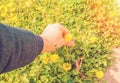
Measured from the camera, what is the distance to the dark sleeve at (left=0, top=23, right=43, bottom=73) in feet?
3.87

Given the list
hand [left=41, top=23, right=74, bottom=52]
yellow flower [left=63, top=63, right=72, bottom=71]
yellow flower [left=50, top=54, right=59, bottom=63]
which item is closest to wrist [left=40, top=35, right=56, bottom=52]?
hand [left=41, top=23, right=74, bottom=52]

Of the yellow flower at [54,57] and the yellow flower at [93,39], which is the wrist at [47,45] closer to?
the yellow flower at [54,57]

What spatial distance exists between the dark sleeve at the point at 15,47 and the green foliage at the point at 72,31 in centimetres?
89

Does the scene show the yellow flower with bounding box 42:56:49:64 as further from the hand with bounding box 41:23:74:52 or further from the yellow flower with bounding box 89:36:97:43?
the yellow flower with bounding box 89:36:97:43

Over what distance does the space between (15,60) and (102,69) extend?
1455mm

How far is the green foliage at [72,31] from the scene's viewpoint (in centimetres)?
239

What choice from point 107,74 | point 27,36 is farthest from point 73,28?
point 27,36

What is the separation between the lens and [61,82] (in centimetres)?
240

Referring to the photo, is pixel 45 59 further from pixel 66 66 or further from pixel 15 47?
pixel 15 47

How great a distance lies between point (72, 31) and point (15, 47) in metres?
1.54

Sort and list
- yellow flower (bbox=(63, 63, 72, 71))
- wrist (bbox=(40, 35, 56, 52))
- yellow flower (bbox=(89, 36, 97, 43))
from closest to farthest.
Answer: wrist (bbox=(40, 35, 56, 52))
yellow flower (bbox=(63, 63, 72, 71))
yellow flower (bbox=(89, 36, 97, 43))

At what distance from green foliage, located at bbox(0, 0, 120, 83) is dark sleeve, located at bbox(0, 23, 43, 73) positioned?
887 millimetres

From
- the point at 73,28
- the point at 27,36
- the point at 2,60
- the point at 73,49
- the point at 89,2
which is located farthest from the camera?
the point at 89,2

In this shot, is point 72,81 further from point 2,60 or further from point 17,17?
point 2,60
